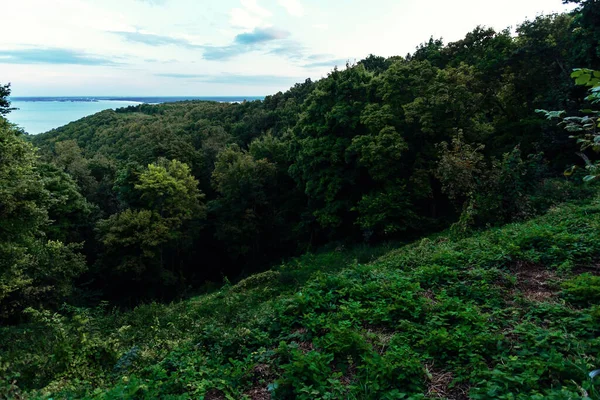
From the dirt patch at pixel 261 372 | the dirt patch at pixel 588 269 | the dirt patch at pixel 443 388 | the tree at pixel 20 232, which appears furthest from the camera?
the tree at pixel 20 232

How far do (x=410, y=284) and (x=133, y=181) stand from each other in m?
20.6

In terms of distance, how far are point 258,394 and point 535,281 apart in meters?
4.13

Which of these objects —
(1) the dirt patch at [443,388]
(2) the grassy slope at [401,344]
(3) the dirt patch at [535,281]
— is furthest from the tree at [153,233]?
(1) the dirt patch at [443,388]

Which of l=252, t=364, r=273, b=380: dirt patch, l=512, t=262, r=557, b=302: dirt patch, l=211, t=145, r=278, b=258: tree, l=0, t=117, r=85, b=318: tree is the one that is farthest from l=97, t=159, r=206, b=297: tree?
l=512, t=262, r=557, b=302: dirt patch

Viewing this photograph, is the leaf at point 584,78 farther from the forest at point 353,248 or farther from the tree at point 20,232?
the tree at point 20,232

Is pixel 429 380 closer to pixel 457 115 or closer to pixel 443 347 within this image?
pixel 443 347

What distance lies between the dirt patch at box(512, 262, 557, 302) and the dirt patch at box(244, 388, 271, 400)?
3.48m

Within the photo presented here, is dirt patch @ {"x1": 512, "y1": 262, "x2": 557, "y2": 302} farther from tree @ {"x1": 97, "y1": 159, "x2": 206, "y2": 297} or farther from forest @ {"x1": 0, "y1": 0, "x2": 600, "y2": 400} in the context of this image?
tree @ {"x1": 97, "y1": 159, "x2": 206, "y2": 297}

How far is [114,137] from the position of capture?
51688 millimetres

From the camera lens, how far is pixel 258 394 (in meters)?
3.58

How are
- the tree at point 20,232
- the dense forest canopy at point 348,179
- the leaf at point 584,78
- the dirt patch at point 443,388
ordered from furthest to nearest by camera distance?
the dense forest canopy at point 348,179 → the tree at point 20,232 → the dirt patch at point 443,388 → the leaf at point 584,78

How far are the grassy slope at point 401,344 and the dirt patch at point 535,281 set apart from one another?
23mm

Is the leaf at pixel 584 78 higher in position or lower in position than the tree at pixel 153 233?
higher

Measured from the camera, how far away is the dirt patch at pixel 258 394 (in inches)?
138
